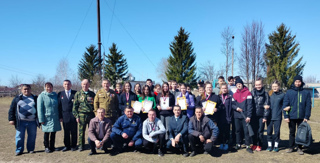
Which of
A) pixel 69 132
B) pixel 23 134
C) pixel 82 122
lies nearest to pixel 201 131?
pixel 82 122

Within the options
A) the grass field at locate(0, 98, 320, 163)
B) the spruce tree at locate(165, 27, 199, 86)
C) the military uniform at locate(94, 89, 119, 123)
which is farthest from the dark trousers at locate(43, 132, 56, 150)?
the spruce tree at locate(165, 27, 199, 86)

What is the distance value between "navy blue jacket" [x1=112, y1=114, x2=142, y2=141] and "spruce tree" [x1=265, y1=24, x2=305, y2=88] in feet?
84.9

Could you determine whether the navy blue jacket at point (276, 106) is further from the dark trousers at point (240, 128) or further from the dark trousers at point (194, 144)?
the dark trousers at point (194, 144)

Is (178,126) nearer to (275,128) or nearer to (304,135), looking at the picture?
(275,128)

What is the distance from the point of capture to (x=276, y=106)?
5.50 m

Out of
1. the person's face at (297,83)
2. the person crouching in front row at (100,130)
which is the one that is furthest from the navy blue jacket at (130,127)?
the person's face at (297,83)

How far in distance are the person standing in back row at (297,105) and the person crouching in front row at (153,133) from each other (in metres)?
3.49

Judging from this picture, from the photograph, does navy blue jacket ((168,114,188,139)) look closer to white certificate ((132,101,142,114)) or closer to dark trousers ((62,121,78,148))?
white certificate ((132,101,142,114))

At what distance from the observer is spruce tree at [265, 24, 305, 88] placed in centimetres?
2650

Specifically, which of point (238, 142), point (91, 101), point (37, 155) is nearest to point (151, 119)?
point (91, 101)

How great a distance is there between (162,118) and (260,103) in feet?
9.31

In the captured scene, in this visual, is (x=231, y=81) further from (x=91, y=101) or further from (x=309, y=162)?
(x=91, y=101)

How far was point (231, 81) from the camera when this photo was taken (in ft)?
23.8

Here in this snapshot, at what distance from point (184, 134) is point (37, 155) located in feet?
13.2
